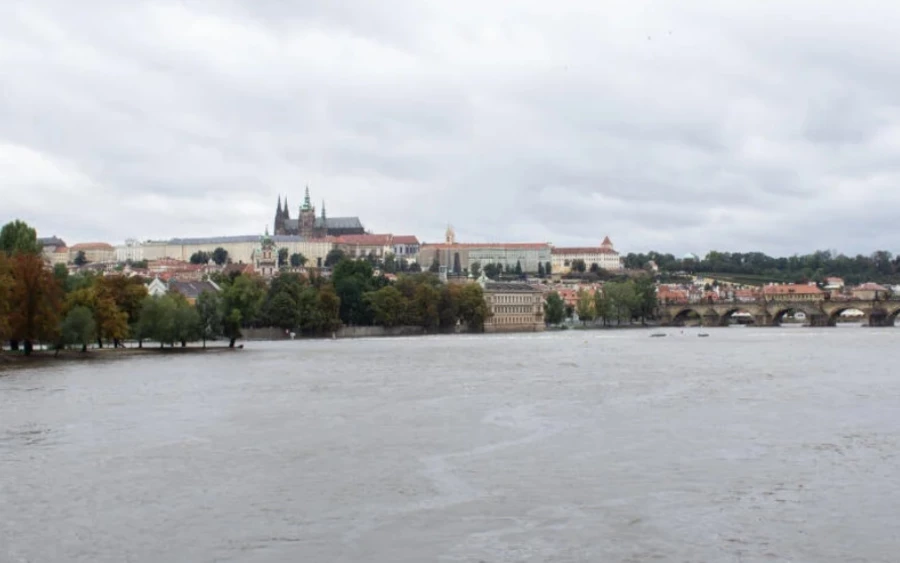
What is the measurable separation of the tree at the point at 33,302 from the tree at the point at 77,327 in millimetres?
Result: 829

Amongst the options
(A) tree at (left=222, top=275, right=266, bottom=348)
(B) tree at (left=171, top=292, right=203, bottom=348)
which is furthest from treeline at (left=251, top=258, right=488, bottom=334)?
(B) tree at (left=171, top=292, right=203, bottom=348)

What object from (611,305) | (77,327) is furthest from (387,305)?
(77,327)

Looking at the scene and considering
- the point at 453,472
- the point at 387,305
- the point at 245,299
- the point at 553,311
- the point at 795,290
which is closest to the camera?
the point at 453,472

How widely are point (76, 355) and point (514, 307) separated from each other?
93.2 meters

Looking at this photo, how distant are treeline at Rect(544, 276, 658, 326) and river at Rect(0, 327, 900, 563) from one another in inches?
4199

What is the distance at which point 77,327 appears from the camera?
2301 inches

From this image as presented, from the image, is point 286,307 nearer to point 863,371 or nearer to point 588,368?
point 588,368

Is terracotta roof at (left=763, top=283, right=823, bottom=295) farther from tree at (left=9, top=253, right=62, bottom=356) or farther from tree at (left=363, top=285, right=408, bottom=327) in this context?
tree at (left=9, top=253, right=62, bottom=356)

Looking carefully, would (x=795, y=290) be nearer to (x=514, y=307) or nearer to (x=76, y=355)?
(x=514, y=307)

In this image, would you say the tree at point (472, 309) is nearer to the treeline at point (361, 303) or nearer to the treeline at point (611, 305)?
the treeline at point (361, 303)

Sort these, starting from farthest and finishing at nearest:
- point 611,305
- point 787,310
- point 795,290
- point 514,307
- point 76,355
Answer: point 795,290 → point 514,307 → point 611,305 → point 787,310 → point 76,355

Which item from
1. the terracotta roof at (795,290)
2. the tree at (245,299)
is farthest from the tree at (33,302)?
the terracotta roof at (795,290)

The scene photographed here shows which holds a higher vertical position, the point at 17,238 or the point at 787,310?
the point at 17,238

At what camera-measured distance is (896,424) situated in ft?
91.7
